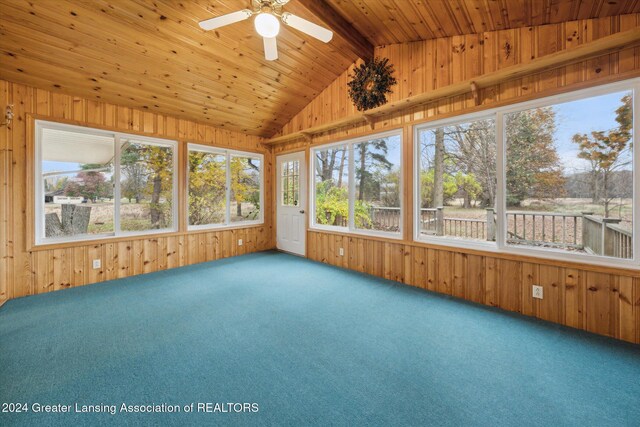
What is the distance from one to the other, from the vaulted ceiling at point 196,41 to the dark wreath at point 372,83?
25 centimetres

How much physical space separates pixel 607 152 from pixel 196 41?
14.4ft

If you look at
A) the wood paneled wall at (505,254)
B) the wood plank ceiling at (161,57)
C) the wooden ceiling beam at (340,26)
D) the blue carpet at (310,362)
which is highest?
the wooden ceiling beam at (340,26)

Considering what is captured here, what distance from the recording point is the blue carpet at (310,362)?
1.45m

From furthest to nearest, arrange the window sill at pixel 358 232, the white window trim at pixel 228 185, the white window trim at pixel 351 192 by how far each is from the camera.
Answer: the white window trim at pixel 228 185 < the window sill at pixel 358 232 < the white window trim at pixel 351 192

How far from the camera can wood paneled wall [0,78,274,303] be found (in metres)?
3.02

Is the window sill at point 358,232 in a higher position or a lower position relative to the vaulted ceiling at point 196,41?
lower

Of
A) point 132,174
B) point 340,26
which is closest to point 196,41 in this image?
point 340,26

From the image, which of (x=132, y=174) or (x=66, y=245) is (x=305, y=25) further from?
(x=66, y=245)

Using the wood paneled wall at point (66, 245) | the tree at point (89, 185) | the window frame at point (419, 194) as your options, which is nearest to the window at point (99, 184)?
the tree at point (89, 185)

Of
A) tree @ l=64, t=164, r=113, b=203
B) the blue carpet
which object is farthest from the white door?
tree @ l=64, t=164, r=113, b=203

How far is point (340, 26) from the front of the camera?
3.25 m

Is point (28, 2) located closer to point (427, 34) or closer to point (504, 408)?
point (427, 34)

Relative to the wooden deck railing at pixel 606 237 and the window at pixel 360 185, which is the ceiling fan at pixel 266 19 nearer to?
the window at pixel 360 185

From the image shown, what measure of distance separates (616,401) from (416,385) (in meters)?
1.15
